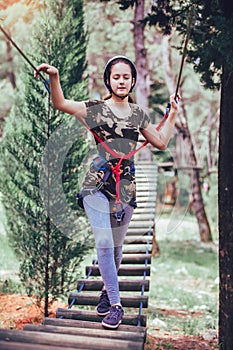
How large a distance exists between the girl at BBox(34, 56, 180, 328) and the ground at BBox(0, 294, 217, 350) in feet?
8.01

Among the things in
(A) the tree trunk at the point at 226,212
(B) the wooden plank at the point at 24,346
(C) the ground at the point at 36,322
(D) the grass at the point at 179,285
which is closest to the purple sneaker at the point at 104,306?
(B) the wooden plank at the point at 24,346

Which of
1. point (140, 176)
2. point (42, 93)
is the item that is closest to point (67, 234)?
point (42, 93)

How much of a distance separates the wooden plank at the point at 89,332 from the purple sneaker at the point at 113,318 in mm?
120

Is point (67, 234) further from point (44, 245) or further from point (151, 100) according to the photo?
point (151, 100)

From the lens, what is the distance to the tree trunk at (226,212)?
4.69 m

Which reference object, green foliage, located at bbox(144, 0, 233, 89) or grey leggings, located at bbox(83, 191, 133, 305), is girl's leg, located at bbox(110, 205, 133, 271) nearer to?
grey leggings, located at bbox(83, 191, 133, 305)

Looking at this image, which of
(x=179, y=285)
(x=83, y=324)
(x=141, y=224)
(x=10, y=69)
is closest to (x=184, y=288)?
(x=179, y=285)

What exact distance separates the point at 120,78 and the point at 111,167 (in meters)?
0.61

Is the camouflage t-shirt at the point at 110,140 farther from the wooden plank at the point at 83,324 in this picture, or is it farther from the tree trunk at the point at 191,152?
the tree trunk at the point at 191,152

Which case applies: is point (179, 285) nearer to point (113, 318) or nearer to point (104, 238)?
point (113, 318)

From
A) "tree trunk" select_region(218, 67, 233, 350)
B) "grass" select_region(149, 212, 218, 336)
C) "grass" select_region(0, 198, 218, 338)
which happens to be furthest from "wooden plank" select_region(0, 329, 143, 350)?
"grass" select_region(149, 212, 218, 336)

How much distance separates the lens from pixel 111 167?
10.9ft

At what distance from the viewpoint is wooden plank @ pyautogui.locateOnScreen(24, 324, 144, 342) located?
118 inches

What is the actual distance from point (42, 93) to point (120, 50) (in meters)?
11.7
